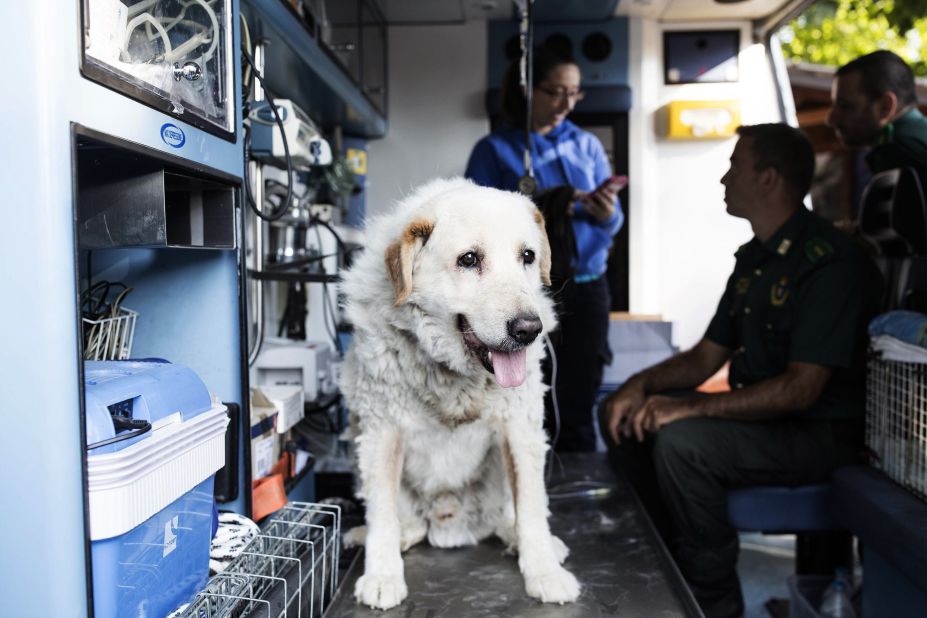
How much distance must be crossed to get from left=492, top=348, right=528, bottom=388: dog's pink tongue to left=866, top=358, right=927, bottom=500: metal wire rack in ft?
3.40

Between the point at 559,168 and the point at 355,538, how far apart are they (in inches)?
67.8

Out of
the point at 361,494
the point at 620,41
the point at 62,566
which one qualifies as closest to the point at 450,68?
the point at 620,41

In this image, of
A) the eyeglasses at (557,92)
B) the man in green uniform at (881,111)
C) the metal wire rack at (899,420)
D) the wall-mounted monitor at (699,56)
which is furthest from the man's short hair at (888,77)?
the metal wire rack at (899,420)

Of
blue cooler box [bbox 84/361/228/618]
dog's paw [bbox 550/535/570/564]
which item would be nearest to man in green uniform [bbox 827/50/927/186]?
dog's paw [bbox 550/535/570/564]

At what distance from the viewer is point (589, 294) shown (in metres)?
2.95

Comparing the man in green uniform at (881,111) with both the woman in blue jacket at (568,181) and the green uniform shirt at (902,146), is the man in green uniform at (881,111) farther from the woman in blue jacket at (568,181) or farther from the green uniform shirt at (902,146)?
the woman in blue jacket at (568,181)

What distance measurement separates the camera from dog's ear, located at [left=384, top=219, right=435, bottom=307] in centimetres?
154

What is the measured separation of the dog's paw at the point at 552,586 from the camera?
1.59m

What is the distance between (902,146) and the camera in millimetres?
2947

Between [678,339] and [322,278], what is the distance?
2943mm

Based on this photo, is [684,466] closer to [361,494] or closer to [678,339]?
[361,494]

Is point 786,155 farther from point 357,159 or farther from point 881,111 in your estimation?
point 357,159

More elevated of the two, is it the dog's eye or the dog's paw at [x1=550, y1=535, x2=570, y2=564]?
the dog's eye

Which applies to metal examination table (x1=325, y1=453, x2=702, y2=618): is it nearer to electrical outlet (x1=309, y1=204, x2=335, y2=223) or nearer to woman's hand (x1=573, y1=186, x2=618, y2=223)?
woman's hand (x1=573, y1=186, x2=618, y2=223)
